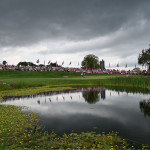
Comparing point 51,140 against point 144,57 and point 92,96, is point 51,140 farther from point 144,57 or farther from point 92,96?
point 144,57

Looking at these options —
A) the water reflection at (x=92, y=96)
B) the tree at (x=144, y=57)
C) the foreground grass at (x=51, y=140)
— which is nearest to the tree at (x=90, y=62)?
the tree at (x=144, y=57)

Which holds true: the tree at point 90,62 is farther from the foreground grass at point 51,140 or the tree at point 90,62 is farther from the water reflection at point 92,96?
the foreground grass at point 51,140

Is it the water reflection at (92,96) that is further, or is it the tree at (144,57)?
the tree at (144,57)

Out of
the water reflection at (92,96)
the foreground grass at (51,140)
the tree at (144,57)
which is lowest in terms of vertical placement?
the water reflection at (92,96)

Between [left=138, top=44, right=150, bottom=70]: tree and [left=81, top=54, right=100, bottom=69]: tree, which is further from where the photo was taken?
[left=81, top=54, right=100, bottom=69]: tree

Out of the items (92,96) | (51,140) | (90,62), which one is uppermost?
(90,62)

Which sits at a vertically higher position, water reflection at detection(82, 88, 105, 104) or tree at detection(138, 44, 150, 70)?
tree at detection(138, 44, 150, 70)

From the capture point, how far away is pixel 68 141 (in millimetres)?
6531

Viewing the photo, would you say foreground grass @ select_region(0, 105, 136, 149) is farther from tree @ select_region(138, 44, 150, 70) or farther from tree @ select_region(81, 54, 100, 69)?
tree @ select_region(81, 54, 100, 69)

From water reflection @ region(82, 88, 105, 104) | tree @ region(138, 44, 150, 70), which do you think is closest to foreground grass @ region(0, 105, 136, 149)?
water reflection @ region(82, 88, 105, 104)

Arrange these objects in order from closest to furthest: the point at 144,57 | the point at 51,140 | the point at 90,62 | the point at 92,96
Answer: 1. the point at 51,140
2. the point at 92,96
3. the point at 144,57
4. the point at 90,62

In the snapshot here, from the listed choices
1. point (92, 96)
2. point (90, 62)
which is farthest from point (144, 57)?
point (92, 96)

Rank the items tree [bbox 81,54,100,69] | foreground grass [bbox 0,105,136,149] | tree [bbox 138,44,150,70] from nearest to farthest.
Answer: foreground grass [bbox 0,105,136,149] < tree [bbox 138,44,150,70] < tree [bbox 81,54,100,69]

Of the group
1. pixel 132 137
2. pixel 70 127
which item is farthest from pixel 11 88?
pixel 132 137
